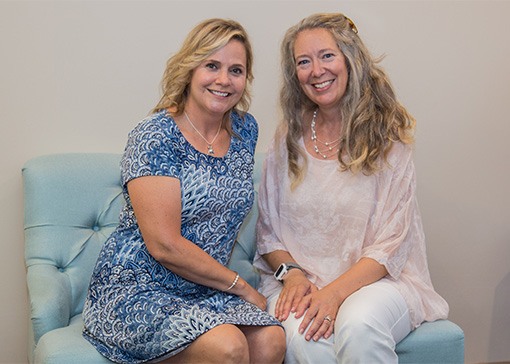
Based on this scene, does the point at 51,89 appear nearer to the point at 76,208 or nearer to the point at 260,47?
the point at 76,208

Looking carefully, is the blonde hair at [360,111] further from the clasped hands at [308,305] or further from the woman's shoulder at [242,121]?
the clasped hands at [308,305]

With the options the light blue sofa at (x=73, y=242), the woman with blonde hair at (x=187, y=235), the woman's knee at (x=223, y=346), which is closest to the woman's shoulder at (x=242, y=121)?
the woman with blonde hair at (x=187, y=235)

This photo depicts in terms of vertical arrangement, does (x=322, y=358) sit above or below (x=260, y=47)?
below

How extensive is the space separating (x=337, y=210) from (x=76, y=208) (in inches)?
33.1

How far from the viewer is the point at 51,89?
269 cm

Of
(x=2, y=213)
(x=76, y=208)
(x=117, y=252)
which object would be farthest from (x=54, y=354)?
(x=2, y=213)

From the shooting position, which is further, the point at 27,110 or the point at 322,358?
the point at 27,110

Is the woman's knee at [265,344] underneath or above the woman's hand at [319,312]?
underneath

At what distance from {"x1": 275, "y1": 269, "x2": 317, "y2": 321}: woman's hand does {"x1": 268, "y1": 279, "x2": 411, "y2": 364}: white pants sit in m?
0.03

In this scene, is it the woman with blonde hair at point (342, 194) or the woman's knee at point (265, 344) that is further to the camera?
the woman with blonde hair at point (342, 194)

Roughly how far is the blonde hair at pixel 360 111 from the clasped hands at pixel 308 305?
31cm

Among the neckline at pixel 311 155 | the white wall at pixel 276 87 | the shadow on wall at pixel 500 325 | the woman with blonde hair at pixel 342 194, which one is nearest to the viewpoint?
the woman with blonde hair at pixel 342 194

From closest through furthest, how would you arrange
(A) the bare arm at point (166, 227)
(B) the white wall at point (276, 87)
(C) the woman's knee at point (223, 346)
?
(C) the woman's knee at point (223, 346), (A) the bare arm at point (166, 227), (B) the white wall at point (276, 87)

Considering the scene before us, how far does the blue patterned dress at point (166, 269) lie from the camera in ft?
6.77
